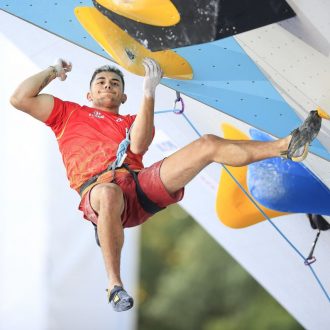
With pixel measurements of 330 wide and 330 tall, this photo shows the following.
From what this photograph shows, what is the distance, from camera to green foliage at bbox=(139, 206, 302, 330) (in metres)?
10.9

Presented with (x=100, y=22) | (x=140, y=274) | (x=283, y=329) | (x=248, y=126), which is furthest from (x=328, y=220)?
(x=140, y=274)

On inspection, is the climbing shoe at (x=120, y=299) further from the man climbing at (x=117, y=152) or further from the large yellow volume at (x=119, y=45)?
the large yellow volume at (x=119, y=45)

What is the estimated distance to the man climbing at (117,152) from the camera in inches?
154

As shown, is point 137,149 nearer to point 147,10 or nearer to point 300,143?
point 147,10

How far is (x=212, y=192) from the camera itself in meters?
5.77

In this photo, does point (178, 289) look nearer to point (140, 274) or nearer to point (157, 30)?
point (140, 274)

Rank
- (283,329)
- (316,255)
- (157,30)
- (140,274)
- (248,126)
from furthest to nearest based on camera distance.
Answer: (140,274), (283,329), (316,255), (248,126), (157,30)

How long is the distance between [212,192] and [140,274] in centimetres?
630

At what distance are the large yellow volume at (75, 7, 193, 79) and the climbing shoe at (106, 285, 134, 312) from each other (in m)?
0.84

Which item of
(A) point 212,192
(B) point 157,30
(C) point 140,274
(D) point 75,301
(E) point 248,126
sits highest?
(B) point 157,30

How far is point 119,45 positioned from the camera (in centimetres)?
425

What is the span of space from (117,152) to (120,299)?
0.61 meters

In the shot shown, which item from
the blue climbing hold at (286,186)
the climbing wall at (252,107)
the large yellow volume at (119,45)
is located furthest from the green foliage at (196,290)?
the large yellow volume at (119,45)

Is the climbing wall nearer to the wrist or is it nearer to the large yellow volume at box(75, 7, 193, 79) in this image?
the large yellow volume at box(75, 7, 193, 79)
